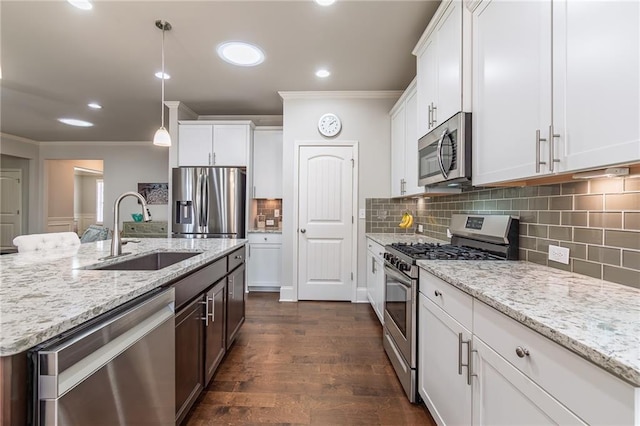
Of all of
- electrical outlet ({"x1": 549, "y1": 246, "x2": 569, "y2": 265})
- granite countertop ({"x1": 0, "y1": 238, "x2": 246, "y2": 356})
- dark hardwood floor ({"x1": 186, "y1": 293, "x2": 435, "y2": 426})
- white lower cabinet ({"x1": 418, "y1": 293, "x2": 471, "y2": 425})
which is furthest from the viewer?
dark hardwood floor ({"x1": 186, "y1": 293, "x2": 435, "y2": 426})

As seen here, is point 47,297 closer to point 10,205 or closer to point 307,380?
point 307,380

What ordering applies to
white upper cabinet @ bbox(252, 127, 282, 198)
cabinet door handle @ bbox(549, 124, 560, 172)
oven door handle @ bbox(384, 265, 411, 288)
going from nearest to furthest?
cabinet door handle @ bbox(549, 124, 560, 172)
oven door handle @ bbox(384, 265, 411, 288)
white upper cabinet @ bbox(252, 127, 282, 198)

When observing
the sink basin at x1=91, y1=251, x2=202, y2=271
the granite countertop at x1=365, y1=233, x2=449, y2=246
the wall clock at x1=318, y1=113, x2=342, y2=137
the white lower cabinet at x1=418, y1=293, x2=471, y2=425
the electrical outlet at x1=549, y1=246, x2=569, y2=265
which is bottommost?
the white lower cabinet at x1=418, y1=293, x2=471, y2=425

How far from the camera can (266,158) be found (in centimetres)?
445

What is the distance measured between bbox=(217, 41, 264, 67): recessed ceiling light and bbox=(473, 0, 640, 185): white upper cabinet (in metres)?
1.95

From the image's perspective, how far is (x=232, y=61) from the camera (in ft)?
9.84

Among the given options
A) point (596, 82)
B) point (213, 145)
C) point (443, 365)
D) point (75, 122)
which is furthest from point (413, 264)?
point (75, 122)

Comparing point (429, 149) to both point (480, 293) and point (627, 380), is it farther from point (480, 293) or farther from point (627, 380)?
point (627, 380)

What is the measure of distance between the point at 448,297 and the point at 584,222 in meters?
0.67

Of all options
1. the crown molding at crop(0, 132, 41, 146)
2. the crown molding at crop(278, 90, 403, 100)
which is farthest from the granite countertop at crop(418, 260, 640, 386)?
the crown molding at crop(0, 132, 41, 146)

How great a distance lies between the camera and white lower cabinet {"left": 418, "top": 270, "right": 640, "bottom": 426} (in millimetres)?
658

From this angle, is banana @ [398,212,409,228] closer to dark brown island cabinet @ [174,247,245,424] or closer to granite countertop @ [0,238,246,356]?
dark brown island cabinet @ [174,247,245,424]

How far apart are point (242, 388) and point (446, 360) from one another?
1.32 m

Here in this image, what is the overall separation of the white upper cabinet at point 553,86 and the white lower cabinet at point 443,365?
0.74 m
